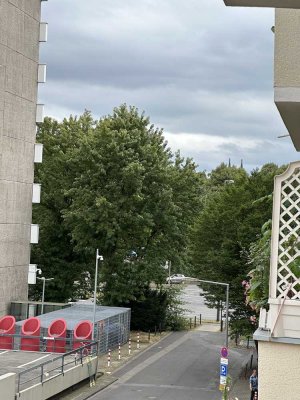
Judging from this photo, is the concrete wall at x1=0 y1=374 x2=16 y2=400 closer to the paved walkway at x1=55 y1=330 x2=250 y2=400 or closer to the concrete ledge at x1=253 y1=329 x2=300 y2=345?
the paved walkway at x1=55 y1=330 x2=250 y2=400

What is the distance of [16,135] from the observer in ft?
156

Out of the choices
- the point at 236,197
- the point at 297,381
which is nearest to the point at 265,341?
the point at 297,381

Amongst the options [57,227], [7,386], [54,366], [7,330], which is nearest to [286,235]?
[7,386]

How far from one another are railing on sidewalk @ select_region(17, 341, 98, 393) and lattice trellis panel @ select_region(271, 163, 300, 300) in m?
25.4

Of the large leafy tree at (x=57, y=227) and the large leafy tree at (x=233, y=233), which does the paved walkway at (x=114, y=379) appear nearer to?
the large leafy tree at (x=233, y=233)

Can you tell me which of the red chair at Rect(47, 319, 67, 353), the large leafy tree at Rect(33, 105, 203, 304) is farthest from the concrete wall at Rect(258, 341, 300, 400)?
the large leafy tree at Rect(33, 105, 203, 304)

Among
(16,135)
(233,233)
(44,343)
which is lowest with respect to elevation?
(44,343)

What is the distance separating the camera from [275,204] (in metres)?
5.19

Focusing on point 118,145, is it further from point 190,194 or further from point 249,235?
point 249,235

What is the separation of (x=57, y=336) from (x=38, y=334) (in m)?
1.00

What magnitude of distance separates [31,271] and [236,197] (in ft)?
42.9

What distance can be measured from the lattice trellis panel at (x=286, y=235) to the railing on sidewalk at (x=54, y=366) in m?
25.4

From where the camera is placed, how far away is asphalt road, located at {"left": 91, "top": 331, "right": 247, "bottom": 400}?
37.7 meters

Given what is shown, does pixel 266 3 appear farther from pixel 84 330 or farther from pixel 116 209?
pixel 116 209
